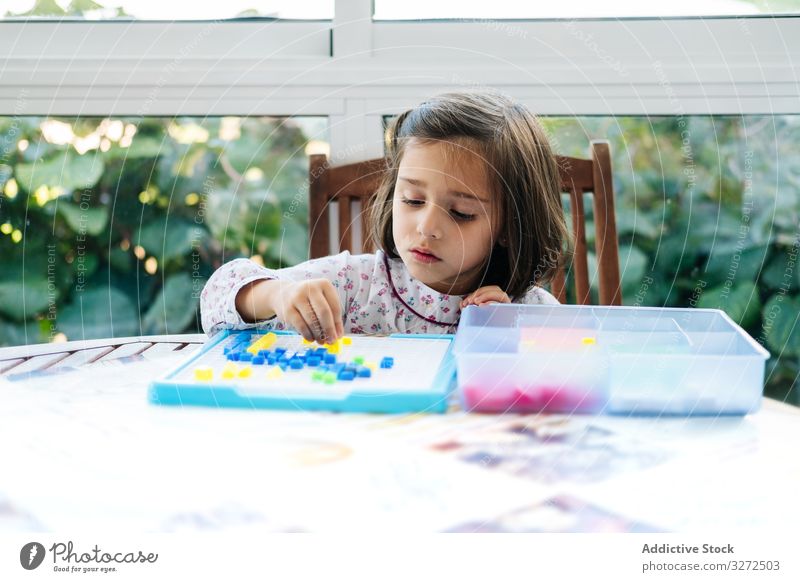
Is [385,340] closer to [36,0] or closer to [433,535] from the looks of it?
[433,535]

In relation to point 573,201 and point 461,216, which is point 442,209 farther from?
point 573,201

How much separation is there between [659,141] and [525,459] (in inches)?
33.7

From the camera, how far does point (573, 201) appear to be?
96 centimetres

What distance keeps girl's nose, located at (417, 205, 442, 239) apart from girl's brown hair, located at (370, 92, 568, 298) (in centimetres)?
7

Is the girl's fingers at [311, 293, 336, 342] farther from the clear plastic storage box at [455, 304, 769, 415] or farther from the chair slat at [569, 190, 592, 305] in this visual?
the chair slat at [569, 190, 592, 305]

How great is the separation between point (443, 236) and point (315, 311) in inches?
8.3

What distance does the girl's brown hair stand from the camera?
78cm

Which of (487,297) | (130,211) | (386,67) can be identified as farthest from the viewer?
(130,211)

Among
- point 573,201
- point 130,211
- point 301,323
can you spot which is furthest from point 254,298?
point 130,211

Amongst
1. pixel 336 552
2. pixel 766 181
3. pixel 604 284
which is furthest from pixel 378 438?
pixel 766 181

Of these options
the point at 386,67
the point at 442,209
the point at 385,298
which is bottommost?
the point at 385,298

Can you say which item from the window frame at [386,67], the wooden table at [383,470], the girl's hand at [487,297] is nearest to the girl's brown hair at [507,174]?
the girl's hand at [487,297]

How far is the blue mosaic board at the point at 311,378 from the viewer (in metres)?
0.48

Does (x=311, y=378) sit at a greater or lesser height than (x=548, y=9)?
lesser
